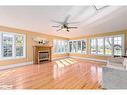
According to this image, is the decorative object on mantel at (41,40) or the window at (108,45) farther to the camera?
the decorative object on mantel at (41,40)

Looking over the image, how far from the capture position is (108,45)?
684cm

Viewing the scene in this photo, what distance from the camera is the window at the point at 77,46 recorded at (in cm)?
859

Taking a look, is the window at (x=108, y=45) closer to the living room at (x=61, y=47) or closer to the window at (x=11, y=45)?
the living room at (x=61, y=47)

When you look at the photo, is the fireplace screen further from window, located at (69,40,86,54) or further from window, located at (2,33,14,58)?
window, located at (69,40,86,54)

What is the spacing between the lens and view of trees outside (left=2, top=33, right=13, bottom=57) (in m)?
4.93

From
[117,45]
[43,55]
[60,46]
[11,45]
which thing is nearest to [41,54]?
[43,55]

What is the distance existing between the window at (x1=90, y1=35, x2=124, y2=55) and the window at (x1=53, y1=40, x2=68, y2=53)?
2.84 meters

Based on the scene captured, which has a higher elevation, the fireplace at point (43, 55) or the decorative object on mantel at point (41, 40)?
the decorative object on mantel at point (41, 40)

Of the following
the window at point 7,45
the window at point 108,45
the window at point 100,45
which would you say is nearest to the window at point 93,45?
the window at point 108,45

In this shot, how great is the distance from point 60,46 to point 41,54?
263cm

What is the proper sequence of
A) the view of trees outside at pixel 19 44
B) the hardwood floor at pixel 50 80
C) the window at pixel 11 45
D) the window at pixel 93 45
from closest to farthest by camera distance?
the hardwood floor at pixel 50 80 < the window at pixel 11 45 < the view of trees outside at pixel 19 44 < the window at pixel 93 45

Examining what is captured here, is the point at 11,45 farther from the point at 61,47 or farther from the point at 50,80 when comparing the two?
the point at 61,47

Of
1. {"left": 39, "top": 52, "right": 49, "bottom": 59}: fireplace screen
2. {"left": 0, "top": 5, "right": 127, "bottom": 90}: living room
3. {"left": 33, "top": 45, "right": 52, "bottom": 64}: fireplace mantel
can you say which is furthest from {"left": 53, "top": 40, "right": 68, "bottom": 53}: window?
{"left": 39, "top": 52, "right": 49, "bottom": 59}: fireplace screen
